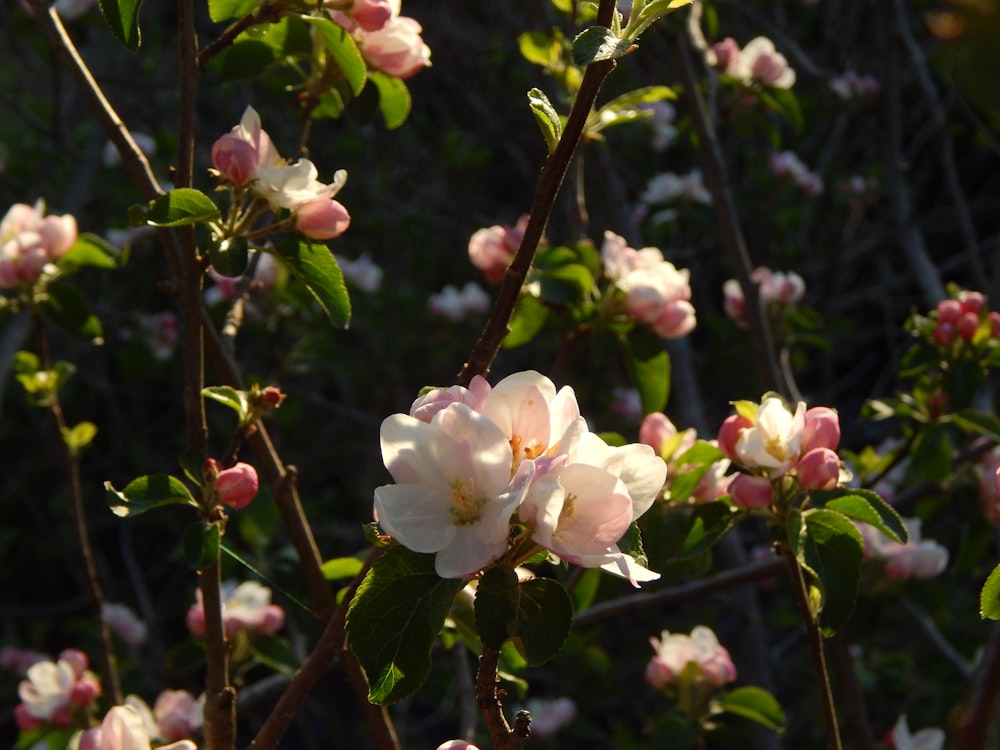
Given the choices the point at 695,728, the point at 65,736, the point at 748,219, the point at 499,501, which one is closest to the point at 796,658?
the point at 748,219

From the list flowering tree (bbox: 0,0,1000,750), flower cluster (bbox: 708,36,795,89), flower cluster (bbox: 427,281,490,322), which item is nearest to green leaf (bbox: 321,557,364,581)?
flowering tree (bbox: 0,0,1000,750)

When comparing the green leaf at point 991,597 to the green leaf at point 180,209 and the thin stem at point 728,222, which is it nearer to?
the green leaf at point 180,209

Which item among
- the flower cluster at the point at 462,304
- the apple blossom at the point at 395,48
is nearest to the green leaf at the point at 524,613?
the apple blossom at the point at 395,48

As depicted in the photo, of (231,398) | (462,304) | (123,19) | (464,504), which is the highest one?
(123,19)

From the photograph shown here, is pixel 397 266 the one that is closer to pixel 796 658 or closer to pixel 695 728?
pixel 796 658

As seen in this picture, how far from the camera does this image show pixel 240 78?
1.44 m

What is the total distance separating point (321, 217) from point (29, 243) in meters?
0.69

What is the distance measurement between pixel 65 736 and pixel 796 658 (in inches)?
97.4

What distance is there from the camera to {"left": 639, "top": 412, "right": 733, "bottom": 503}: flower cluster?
4.43 ft

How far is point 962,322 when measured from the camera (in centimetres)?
169

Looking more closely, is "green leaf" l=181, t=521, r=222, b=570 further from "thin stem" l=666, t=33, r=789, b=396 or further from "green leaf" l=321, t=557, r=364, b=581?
"thin stem" l=666, t=33, r=789, b=396

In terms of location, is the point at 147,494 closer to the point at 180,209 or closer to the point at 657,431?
the point at 180,209

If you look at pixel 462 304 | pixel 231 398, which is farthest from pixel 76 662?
pixel 462 304

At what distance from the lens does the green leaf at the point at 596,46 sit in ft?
2.73
